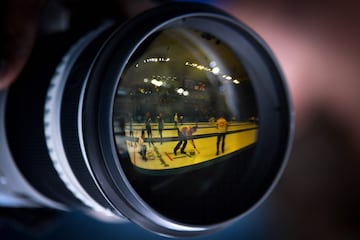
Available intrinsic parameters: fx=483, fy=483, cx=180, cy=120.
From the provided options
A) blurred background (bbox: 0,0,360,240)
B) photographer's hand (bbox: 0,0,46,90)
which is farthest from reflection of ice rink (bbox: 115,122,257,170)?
blurred background (bbox: 0,0,360,240)

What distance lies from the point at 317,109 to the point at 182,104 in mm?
514

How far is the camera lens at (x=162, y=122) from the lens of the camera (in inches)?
13.1

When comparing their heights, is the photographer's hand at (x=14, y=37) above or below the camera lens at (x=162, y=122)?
above

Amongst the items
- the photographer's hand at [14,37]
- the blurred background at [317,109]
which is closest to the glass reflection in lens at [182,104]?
the photographer's hand at [14,37]

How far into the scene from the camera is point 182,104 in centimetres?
38

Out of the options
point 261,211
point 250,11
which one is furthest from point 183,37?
point 261,211

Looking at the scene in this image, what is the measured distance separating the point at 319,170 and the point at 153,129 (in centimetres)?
58

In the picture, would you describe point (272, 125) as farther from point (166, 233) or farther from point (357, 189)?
point (357, 189)

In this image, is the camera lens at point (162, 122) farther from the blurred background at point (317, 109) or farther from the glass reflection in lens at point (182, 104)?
the blurred background at point (317, 109)

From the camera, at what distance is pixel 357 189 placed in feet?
2.74

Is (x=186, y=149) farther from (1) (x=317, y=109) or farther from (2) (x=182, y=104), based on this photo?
(1) (x=317, y=109)

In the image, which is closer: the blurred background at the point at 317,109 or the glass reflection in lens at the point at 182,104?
the glass reflection in lens at the point at 182,104

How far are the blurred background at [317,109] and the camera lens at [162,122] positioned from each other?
1.36 ft

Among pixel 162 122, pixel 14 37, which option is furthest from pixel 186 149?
pixel 14 37
